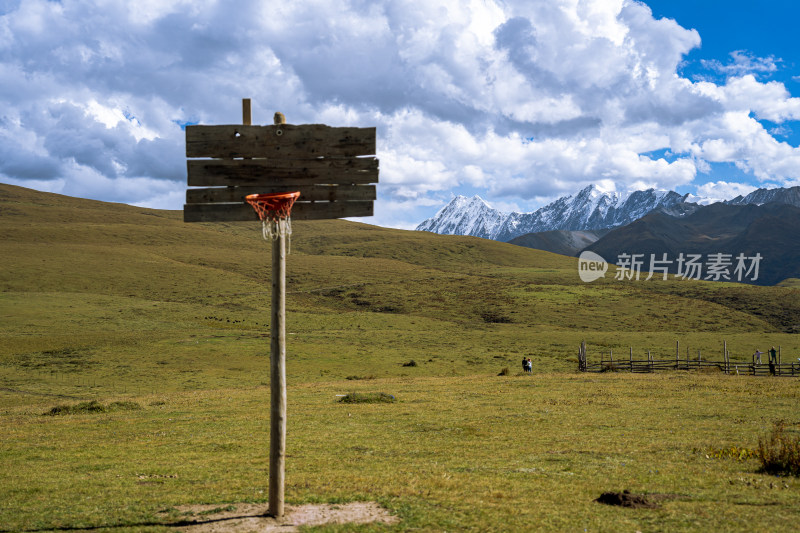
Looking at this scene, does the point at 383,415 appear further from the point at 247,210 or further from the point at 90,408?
the point at 247,210

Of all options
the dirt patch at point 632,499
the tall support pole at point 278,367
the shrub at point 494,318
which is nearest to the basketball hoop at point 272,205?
the tall support pole at point 278,367

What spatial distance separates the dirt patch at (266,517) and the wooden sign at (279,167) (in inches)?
194

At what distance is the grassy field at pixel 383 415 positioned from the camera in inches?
432

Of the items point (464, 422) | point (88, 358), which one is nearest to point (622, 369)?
point (464, 422)

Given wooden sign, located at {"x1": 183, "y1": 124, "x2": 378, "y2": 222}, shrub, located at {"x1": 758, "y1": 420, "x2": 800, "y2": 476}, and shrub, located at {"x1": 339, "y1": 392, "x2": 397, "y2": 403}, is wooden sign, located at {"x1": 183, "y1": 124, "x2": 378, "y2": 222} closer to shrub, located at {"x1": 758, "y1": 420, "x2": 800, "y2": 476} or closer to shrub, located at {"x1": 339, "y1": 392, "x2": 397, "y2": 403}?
shrub, located at {"x1": 758, "y1": 420, "x2": 800, "y2": 476}

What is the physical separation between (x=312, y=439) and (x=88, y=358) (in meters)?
42.5

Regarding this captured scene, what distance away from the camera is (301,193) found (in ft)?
32.6

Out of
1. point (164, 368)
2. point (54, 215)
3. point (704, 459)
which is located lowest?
point (164, 368)

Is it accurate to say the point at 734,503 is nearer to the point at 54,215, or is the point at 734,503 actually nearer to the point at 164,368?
the point at 164,368

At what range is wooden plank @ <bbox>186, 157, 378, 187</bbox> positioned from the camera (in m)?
9.85

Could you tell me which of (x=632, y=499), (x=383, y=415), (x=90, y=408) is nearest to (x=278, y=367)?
(x=632, y=499)

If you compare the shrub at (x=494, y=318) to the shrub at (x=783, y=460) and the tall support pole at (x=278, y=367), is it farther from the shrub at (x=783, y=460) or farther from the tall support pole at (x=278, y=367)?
the tall support pole at (x=278, y=367)

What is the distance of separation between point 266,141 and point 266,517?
6195 millimetres

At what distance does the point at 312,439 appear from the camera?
19.5m
